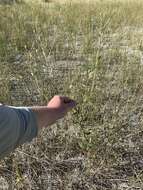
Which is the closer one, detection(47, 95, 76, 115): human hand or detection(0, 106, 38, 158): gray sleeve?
detection(0, 106, 38, 158): gray sleeve

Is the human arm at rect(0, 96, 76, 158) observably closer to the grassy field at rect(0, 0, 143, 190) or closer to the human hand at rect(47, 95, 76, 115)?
the human hand at rect(47, 95, 76, 115)

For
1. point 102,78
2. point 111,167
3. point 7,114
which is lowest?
point 111,167

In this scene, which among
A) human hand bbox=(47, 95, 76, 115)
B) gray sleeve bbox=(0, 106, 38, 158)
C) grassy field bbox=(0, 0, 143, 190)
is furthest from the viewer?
grassy field bbox=(0, 0, 143, 190)

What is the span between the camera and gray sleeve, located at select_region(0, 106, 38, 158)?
102cm

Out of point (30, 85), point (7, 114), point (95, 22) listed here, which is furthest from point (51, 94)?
point (7, 114)

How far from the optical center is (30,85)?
329cm

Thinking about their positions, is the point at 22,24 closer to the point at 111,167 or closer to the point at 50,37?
the point at 50,37

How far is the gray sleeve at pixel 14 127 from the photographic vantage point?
3.35ft

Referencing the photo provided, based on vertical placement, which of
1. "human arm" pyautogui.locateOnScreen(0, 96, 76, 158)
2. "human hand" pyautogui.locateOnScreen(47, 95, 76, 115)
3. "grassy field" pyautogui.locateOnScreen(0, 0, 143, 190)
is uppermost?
"human arm" pyautogui.locateOnScreen(0, 96, 76, 158)

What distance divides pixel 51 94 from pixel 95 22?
1.24 metres

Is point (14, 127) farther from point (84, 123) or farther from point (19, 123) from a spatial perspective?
point (84, 123)

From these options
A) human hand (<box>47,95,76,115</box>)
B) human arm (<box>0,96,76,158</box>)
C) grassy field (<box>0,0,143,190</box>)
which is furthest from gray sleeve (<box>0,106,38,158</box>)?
grassy field (<box>0,0,143,190</box>)

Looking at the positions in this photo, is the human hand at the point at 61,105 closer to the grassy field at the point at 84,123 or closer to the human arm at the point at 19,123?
the human arm at the point at 19,123

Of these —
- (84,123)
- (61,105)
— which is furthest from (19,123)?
(84,123)
